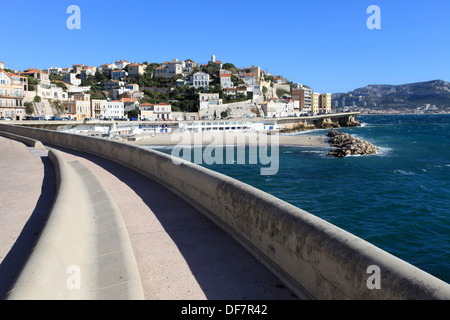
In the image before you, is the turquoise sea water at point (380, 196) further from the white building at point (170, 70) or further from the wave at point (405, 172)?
the white building at point (170, 70)

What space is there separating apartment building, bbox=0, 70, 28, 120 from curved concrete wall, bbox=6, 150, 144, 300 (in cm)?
7730

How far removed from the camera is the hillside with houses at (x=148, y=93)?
88731 mm

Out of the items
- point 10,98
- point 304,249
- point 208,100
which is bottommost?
point 304,249

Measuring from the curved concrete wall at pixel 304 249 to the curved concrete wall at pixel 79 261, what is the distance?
1423 mm

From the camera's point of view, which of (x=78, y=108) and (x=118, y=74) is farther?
(x=118, y=74)

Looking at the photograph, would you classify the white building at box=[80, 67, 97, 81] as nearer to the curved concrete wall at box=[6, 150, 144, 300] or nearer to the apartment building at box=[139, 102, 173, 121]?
the apartment building at box=[139, 102, 173, 121]

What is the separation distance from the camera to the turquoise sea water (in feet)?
46.2

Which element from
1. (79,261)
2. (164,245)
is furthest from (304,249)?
(79,261)

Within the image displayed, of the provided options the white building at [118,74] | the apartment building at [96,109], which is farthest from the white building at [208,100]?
the white building at [118,74]

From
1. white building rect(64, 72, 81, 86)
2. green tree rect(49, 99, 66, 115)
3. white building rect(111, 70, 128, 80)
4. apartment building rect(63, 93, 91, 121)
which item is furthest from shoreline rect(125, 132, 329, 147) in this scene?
white building rect(111, 70, 128, 80)

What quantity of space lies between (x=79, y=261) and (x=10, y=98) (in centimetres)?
8077

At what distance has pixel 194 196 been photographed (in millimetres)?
6879

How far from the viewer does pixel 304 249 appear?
12.1 feet

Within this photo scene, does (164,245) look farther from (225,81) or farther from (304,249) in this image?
(225,81)
